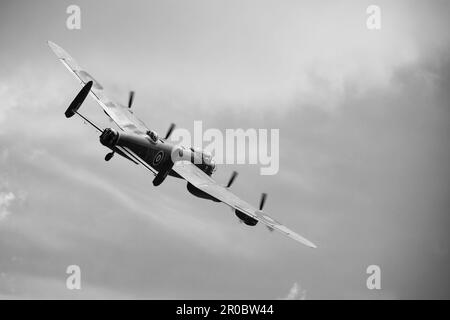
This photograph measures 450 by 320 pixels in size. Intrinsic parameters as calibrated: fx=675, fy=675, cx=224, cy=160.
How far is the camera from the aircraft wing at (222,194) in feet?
170

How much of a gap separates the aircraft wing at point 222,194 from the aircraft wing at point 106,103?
491 cm

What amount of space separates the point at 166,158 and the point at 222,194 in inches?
224

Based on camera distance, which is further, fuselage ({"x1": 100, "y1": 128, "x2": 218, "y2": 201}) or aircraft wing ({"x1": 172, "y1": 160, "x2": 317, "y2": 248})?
fuselage ({"x1": 100, "y1": 128, "x2": 218, "y2": 201})

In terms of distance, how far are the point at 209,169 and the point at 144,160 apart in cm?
847

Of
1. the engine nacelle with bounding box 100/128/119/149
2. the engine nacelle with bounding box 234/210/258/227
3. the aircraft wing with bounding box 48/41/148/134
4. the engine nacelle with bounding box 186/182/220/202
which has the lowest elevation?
the engine nacelle with bounding box 234/210/258/227

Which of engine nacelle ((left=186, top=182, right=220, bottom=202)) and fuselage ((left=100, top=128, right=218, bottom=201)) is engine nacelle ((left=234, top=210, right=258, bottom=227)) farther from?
engine nacelle ((left=186, top=182, right=220, bottom=202))

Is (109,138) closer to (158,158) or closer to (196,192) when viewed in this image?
(158,158)

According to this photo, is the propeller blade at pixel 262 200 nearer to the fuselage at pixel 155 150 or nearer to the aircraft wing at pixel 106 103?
the fuselage at pixel 155 150

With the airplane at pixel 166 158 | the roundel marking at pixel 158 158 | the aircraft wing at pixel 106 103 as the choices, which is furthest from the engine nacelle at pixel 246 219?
the aircraft wing at pixel 106 103

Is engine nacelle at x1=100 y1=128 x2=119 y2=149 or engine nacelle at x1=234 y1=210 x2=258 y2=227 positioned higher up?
engine nacelle at x1=100 y1=128 x2=119 y2=149

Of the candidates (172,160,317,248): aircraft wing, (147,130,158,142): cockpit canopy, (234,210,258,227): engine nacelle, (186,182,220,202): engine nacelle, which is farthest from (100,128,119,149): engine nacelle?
(234,210,258,227): engine nacelle

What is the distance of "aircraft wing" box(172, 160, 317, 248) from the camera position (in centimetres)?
5188

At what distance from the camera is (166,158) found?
185 feet

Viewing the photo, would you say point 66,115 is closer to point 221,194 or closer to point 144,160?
point 144,160
